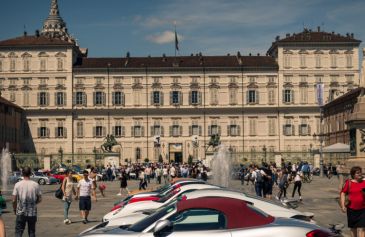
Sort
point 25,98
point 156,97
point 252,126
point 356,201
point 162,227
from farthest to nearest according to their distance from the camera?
point 156,97 → point 252,126 → point 25,98 → point 356,201 → point 162,227

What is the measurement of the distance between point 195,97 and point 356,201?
268 ft

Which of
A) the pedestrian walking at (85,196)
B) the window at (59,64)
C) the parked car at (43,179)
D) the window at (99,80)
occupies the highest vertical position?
the window at (59,64)

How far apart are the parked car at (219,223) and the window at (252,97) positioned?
8463 centimetres

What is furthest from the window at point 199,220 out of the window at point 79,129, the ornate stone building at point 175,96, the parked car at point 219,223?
the window at point 79,129

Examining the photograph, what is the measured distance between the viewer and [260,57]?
95.2m

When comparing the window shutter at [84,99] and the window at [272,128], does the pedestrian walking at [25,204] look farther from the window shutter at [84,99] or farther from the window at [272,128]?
the window at [272,128]

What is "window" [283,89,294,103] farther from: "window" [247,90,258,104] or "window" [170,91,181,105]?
"window" [170,91,181,105]

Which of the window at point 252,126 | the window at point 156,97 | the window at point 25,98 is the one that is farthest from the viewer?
the window at point 156,97

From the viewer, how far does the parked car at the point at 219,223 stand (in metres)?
8.08

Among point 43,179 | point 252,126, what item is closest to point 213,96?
point 252,126

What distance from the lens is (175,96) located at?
93250mm

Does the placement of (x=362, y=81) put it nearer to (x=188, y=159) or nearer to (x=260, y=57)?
(x=188, y=159)

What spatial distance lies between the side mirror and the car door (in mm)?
85

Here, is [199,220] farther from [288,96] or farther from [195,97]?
[288,96]
